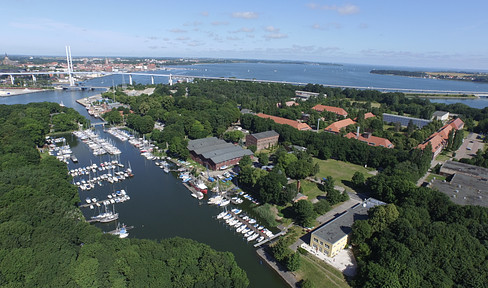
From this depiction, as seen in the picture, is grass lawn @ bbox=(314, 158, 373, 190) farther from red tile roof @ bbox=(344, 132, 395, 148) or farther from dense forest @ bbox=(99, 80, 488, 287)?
red tile roof @ bbox=(344, 132, 395, 148)

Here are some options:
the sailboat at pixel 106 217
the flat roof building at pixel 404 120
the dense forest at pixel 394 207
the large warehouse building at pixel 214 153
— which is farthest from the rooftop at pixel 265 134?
the flat roof building at pixel 404 120

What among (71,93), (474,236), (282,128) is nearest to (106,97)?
(71,93)

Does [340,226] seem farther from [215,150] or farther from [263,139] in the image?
[263,139]

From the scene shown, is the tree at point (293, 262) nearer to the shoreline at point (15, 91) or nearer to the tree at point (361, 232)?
the tree at point (361, 232)

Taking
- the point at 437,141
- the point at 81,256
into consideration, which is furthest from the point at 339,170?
the point at 81,256

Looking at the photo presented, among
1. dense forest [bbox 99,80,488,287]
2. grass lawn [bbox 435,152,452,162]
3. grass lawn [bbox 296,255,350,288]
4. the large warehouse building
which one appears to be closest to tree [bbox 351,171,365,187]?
dense forest [bbox 99,80,488,287]
